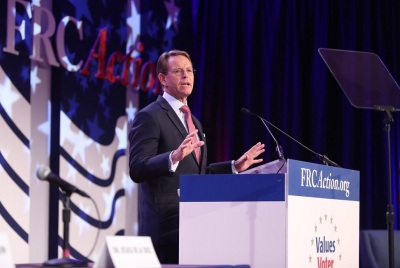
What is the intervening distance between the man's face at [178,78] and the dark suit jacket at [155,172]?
123 millimetres

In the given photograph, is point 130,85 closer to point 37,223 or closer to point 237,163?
point 37,223

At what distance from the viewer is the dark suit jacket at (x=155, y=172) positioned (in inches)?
134

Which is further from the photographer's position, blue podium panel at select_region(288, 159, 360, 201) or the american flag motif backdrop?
the american flag motif backdrop

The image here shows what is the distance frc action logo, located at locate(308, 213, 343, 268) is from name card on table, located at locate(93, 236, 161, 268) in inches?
46.5

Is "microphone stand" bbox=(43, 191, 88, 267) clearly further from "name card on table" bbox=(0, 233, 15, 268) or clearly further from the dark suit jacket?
the dark suit jacket

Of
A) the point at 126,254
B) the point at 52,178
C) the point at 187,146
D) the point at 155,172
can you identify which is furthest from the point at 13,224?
the point at 126,254

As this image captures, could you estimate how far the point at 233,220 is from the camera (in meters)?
3.06

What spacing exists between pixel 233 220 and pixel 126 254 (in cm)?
112

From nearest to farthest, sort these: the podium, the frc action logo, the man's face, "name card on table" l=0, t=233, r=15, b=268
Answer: "name card on table" l=0, t=233, r=15, b=268
the podium
the frc action logo
the man's face

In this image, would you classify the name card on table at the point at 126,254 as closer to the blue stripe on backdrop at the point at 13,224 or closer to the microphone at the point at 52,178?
the microphone at the point at 52,178

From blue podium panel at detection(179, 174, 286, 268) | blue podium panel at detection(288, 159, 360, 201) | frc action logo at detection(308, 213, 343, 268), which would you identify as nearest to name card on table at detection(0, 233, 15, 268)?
blue podium panel at detection(179, 174, 286, 268)

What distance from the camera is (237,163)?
11.8 feet

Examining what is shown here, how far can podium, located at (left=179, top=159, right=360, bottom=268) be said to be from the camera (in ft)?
9.78

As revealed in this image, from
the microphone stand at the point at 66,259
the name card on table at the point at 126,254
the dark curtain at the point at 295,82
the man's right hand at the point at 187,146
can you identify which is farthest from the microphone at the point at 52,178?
the dark curtain at the point at 295,82
